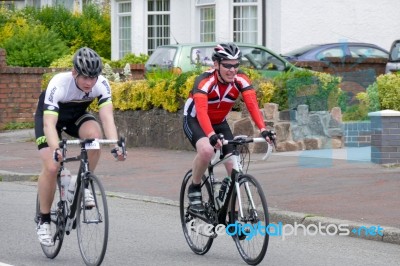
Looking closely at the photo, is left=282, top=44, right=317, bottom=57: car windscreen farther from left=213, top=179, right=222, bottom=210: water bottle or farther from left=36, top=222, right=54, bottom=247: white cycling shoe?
left=36, top=222, right=54, bottom=247: white cycling shoe

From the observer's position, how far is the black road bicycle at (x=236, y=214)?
Result: 8570 mm

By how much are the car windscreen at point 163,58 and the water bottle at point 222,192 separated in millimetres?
12474

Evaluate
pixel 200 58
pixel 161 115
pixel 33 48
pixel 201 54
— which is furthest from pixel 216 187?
pixel 33 48

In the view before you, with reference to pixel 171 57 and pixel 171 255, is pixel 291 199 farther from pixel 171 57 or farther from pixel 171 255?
pixel 171 57

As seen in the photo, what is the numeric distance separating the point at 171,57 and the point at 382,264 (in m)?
13.3

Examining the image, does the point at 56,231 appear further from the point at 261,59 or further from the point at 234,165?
the point at 261,59

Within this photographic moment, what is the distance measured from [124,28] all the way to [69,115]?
Answer: 866 inches

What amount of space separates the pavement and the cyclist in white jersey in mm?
1974

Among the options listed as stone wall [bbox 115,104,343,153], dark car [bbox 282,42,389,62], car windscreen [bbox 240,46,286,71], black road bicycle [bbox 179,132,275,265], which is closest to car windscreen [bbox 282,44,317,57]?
dark car [bbox 282,42,389,62]

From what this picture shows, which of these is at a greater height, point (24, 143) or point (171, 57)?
point (171, 57)

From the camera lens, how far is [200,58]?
21141 mm

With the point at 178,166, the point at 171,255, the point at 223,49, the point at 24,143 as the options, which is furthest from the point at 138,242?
the point at 24,143

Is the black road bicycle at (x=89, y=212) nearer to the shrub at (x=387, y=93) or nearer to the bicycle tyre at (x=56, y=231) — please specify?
the bicycle tyre at (x=56, y=231)

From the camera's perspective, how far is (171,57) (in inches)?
863
